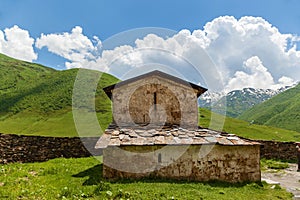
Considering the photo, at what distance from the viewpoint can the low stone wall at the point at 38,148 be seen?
1944 cm

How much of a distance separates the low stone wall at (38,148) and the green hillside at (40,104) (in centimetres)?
3585

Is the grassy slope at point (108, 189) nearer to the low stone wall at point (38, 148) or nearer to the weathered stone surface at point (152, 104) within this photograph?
the weathered stone surface at point (152, 104)

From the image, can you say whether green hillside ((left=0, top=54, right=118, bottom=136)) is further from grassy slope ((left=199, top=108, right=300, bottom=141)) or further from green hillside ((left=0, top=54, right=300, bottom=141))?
grassy slope ((left=199, top=108, right=300, bottom=141))

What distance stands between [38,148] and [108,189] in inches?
485

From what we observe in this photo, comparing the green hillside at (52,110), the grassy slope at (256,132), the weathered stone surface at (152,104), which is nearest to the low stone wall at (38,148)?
the weathered stone surface at (152,104)

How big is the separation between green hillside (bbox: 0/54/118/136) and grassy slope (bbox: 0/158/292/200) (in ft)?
147

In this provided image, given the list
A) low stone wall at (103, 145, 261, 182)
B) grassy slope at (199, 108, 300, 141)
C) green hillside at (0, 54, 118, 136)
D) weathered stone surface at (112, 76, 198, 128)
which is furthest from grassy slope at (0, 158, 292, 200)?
green hillside at (0, 54, 118, 136)

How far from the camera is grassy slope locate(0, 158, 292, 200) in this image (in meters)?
9.40

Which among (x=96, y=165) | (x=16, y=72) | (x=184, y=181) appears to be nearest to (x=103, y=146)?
(x=184, y=181)

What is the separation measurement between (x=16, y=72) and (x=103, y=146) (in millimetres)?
145172

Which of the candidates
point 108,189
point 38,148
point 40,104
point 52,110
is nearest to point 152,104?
point 108,189

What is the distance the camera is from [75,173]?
13656mm

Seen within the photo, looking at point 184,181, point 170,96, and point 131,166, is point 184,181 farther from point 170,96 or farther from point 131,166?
point 170,96

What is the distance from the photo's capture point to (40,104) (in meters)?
88.8
